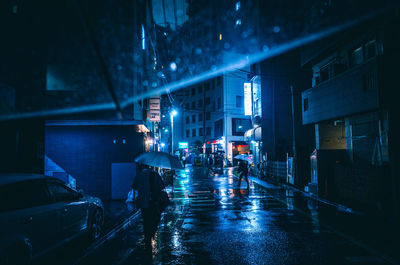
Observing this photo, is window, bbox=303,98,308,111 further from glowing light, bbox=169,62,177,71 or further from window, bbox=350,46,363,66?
glowing light, bbox=169,62,177,71

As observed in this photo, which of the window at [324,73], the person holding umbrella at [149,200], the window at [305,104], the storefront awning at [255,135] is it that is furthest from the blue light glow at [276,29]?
the person holding umbrella at [149,200]

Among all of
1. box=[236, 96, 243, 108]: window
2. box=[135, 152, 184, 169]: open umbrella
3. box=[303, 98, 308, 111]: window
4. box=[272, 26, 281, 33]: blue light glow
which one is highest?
box=[272, 26, 281, 33]: blue light glow

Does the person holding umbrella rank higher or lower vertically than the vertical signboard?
lower

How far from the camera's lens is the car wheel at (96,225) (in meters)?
7.01

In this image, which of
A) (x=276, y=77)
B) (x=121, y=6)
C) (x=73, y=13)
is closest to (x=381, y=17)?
(x=121, y=6)

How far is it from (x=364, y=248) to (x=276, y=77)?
21839 millimetres

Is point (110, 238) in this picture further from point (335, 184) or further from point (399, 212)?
point (335, 184)

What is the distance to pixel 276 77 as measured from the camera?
85.3ft

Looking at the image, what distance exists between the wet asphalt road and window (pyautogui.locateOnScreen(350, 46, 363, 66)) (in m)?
7.62

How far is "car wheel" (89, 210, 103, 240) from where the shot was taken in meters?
7.01

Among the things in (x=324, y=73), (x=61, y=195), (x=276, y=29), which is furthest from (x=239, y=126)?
(x=61, y=195)

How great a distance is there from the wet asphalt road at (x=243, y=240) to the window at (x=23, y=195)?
1623 mm

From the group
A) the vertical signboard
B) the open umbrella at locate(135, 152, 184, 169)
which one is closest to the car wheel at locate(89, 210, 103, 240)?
the open umbrella at locate(135, 152, 184, 169)

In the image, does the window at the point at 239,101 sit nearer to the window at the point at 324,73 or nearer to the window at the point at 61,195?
the window at the point at 324,73
